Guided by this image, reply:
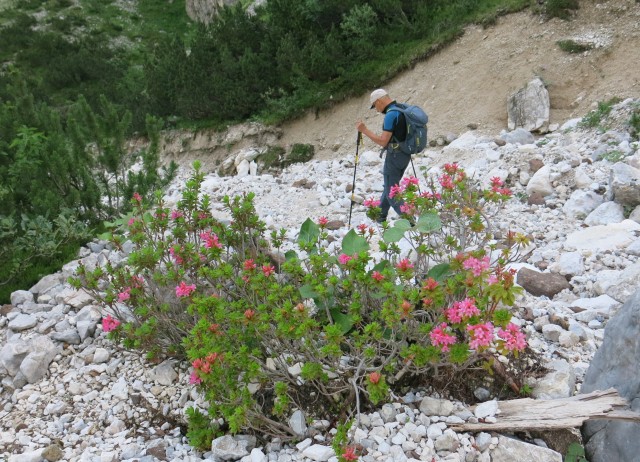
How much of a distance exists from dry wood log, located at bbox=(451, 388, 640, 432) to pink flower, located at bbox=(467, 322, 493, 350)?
23.3 inches

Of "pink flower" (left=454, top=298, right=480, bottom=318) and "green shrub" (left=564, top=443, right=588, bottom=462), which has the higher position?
"pink flower" (left=454, top=298, right=480, bottom=318)

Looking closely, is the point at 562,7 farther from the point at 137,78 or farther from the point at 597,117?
the point at 137,78

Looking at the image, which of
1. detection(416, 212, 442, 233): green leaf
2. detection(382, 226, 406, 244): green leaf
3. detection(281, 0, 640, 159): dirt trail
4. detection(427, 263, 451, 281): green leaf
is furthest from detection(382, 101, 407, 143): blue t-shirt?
detection(281, 0, 640, 159): dirt trail

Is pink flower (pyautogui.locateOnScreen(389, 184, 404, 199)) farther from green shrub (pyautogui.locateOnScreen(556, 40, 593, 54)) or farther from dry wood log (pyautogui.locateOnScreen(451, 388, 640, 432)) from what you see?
green shrub (pyautogui.locateOnScreen(556, 40, 593, 54))

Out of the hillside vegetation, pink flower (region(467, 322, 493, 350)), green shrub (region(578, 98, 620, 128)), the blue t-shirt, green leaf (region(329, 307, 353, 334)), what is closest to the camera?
pink flower (region(467, 322, 493, 350))

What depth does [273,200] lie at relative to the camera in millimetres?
8016

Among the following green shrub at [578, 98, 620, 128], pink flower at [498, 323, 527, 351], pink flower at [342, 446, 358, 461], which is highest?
pink flower at [498, 323, 527, 351]

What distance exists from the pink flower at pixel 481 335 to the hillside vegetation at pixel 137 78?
4.80m

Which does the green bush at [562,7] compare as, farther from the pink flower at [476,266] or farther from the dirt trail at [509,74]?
the pink flower at [476,266]

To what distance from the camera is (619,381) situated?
252cm

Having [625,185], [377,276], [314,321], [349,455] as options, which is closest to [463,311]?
[377,276]

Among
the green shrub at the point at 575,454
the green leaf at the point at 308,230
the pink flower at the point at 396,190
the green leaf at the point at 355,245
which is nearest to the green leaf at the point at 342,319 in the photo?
the green leaf at the point at 355,245

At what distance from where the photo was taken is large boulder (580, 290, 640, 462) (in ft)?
7.70

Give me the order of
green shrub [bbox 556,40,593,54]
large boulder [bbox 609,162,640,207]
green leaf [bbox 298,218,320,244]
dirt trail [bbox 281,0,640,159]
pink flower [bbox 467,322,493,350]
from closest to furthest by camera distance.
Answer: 1. pink flower [bbox 467,322,493,350]
2. green leaf [bbox 298,218,320,244]
3. large boulder [bbox 609,162,640,207]
4. dirt trail [bbox 281,0,640,159]
5. green shrub [bbox 556,40,593,54]
